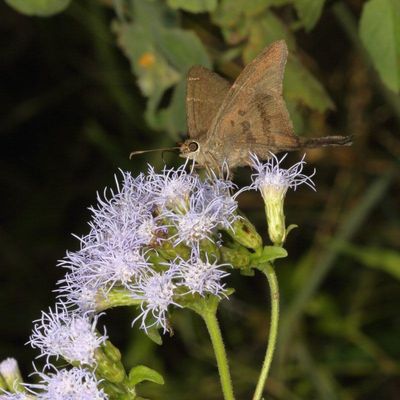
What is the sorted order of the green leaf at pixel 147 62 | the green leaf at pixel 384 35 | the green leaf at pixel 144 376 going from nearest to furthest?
1. the green leaf at pixel 144 376
2. the green leaf at pixel 384 35
3. the green leaf at pixel 147 62

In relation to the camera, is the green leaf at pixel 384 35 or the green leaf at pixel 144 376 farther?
the green leaf at pixel 384 35

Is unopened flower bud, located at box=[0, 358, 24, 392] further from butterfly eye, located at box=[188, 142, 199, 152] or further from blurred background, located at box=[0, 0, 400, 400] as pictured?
blurred background, located at box=[0, 0, 400, 400]

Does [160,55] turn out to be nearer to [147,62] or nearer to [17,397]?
[147,62]

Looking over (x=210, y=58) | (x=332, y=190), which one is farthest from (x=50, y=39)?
(x=210, y=58)

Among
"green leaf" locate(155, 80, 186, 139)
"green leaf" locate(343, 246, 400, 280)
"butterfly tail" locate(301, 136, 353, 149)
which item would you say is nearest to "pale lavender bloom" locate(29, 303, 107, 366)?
"butterfly tail" locate(301, 136, 353, 149)

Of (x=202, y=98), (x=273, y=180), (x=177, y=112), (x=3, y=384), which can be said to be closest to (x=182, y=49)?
(x=177, y=112)

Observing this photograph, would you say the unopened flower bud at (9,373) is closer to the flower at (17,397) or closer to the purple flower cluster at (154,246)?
the flower at (17,397)

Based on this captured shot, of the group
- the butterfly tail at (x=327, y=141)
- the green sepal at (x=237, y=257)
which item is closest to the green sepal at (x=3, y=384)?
the green sepal at (x=237, y=257)
